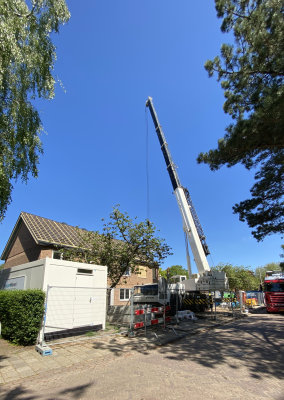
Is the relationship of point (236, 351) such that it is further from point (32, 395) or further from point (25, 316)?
point (25, 316)

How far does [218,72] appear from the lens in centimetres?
813

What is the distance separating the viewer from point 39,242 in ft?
48.8

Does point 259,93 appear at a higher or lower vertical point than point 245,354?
higher

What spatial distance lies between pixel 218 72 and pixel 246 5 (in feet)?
6.33

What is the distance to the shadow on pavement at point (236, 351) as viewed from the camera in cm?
552

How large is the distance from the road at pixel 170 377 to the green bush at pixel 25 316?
2.38m

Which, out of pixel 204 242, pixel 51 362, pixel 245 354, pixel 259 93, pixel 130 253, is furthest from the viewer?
pixel 204 242

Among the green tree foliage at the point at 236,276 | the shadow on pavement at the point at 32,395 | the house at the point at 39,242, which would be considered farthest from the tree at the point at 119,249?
the green tree foliage at the point at 236,276

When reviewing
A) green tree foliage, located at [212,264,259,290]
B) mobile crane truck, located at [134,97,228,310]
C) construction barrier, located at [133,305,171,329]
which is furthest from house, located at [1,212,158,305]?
green tree foliage, located at [212,264,259,290]

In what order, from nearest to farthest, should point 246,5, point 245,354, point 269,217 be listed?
point 245,354, point 246,5, point 269,217

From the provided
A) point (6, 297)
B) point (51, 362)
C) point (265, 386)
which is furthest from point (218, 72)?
point (6, 297)

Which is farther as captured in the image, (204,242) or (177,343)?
(204,242)

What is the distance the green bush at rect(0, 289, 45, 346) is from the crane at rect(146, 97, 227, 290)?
966cm

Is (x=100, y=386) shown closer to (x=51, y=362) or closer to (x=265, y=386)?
(x=51, y=362)
